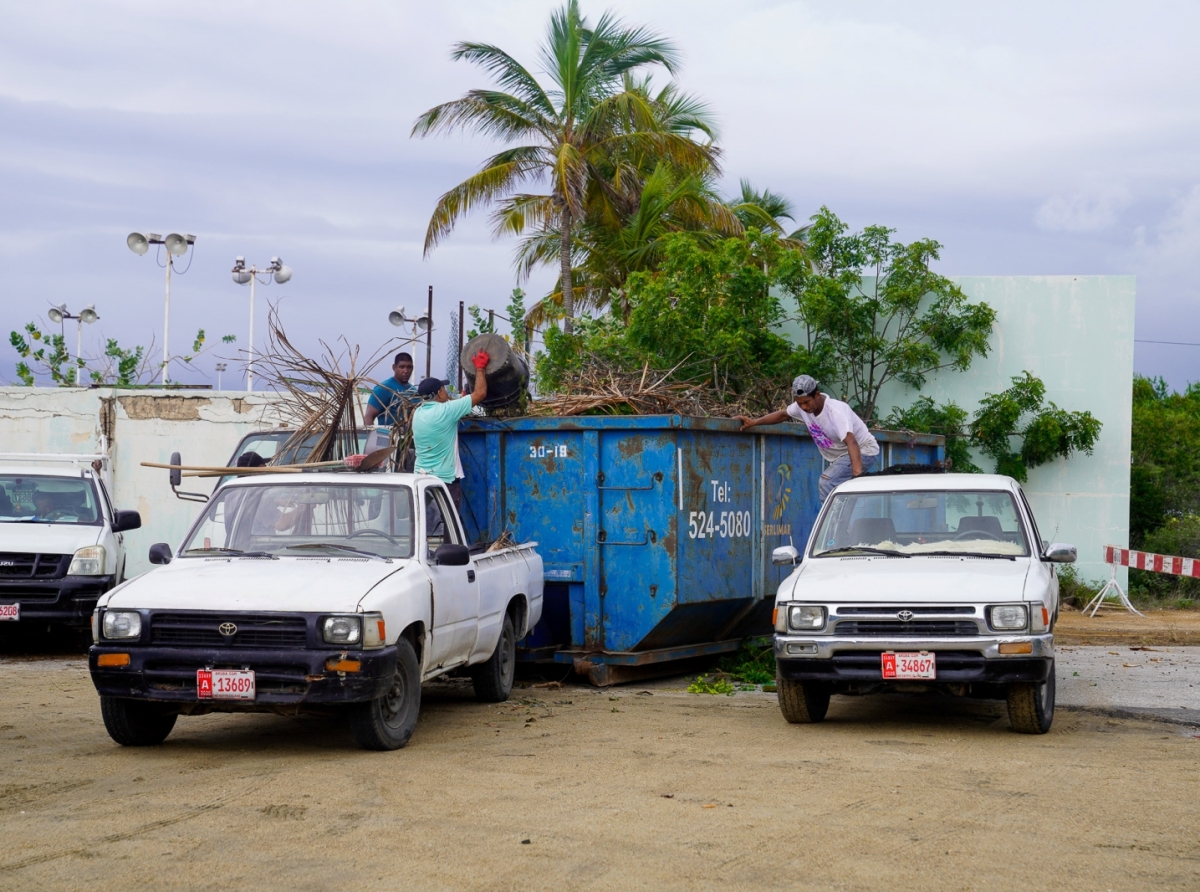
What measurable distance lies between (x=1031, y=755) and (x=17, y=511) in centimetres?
1033

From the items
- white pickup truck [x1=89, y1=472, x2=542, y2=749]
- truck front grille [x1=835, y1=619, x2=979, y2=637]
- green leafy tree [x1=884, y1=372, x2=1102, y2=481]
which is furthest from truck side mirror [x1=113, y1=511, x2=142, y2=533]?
green leafy tree [x1=884, y1=372, x2=1102, y2=481]

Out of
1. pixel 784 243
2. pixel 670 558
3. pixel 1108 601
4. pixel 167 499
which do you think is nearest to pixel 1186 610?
pixel 1108 601

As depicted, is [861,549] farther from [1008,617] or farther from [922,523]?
[1008,617]

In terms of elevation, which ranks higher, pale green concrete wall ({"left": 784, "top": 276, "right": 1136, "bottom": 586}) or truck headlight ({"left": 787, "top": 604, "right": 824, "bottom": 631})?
pale green concrete wall ({"left": 784, "top": 276, "right": 1136, "bottom": 586})

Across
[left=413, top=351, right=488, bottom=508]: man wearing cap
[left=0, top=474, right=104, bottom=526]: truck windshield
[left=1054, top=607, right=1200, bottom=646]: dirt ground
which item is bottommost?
[left=1054, top=607, right=1200, bottom=646]: dirt ground

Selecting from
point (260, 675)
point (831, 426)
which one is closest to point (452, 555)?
point (260, 675)

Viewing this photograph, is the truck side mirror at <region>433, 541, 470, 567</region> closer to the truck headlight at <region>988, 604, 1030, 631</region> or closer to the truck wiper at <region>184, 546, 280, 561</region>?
the truck wiper at <region>184, 546, 280, 561</region>

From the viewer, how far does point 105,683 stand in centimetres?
723

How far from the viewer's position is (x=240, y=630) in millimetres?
7109

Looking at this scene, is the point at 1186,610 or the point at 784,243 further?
the point at 784,243

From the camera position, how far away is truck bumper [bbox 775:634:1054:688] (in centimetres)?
782

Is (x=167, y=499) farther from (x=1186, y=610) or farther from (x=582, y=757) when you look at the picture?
(x=1186, y=610)

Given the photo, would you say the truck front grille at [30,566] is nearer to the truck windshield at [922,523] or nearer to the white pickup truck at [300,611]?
the white pickup truck at [300,611]

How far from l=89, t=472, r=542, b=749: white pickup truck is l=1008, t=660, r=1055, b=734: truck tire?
3.46m
